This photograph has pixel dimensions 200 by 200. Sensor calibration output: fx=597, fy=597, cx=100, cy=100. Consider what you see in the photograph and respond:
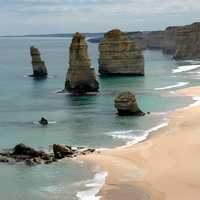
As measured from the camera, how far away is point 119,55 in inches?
3944

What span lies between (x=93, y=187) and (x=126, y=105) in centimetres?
2446

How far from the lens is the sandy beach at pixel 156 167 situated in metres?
33.4

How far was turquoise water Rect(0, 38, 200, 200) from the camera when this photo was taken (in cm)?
3600

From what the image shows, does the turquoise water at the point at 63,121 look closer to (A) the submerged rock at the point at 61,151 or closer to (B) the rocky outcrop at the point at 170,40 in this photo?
(A) the submerged rock at the point at 61,151

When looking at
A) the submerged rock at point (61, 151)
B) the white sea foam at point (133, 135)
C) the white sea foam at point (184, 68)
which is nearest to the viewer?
the submerged rock at point (61, 151)

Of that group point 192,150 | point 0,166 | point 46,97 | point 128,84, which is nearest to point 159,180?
point 192,150

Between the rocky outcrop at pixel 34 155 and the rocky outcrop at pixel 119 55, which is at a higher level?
the rocky outcrop at pixel 119 55

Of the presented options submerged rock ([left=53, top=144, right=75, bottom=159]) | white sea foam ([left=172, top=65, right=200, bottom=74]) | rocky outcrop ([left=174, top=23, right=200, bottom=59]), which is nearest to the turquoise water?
submerged rock ([left=53, top=144, right=75, bottom=159])

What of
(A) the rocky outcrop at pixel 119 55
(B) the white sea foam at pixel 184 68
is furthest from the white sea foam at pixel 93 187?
(B) the white sea foam at pixel 184 68

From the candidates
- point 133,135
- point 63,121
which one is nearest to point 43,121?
point 63,121

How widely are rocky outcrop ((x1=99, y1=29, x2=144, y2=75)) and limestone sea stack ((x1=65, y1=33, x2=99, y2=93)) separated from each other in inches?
798

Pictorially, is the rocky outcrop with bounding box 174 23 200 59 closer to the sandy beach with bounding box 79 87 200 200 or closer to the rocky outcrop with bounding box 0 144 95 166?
the sandy beach with bounding box 79 87 200 200

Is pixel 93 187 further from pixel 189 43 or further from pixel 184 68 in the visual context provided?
pixel 189 43

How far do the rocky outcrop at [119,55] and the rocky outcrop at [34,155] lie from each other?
5882cm
